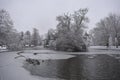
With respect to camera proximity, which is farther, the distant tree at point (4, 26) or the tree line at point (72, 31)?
the tree line at point (72, 31)

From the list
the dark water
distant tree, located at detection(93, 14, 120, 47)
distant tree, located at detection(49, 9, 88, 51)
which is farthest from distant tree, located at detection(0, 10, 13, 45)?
distant tree, located at detection(93, 14, 120, 47)

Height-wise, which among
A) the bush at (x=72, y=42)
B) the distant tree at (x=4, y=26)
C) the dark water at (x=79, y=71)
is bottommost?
the dark water at (x=79, y=71)

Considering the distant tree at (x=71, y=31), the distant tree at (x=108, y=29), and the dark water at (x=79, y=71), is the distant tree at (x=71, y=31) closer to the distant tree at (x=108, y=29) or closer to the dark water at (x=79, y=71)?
the distant tree at (x=108, y=29)

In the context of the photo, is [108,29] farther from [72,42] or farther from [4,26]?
[4,26]

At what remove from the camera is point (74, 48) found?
3972cm

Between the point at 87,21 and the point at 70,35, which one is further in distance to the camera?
the point at 87,21

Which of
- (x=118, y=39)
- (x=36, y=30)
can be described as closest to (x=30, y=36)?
(x=36, y=30)

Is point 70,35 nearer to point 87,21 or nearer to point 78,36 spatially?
point 78,36

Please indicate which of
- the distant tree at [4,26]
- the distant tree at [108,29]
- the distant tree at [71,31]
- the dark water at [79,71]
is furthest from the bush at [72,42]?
the dark water at [79,71]

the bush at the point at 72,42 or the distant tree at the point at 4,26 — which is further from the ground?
the distant tree at the point at 4,26

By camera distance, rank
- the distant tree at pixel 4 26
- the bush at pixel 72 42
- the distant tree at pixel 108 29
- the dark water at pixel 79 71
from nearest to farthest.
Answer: the dark water at pixel 79 71 < the distant tree at pixel 4 26 < the bush at pixel 72 42 < the distant tree at pixel 108 29

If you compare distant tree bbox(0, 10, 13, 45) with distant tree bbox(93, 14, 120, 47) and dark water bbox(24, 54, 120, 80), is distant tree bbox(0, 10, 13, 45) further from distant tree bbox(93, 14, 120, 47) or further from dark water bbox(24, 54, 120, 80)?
distant tree bbox(93, 14, 120, 47)

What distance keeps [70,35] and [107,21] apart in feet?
73.7

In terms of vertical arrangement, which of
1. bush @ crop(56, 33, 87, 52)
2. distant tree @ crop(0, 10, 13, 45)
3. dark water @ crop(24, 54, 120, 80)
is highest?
distant tree @ crop(0, 10, 13, 45)
